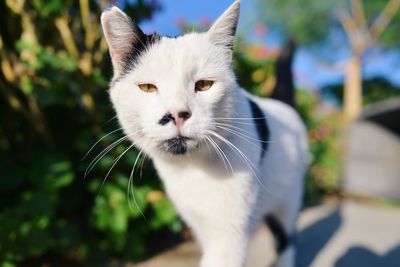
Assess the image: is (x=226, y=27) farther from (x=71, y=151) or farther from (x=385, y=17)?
(x=385, y=17)

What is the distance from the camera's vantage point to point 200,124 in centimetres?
105

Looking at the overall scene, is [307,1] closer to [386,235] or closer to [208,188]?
[386,235]

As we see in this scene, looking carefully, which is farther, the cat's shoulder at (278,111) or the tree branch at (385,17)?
the tree branch at (385,17)

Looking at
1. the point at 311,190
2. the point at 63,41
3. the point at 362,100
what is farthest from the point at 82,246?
the point at 362,100

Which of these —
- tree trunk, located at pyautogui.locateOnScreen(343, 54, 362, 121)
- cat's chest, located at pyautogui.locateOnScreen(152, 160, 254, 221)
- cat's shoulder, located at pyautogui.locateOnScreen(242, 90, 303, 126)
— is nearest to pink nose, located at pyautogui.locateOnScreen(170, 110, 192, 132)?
cat's chest, located at pyautogui.locateOnScreen(152, 160, 254, 221)

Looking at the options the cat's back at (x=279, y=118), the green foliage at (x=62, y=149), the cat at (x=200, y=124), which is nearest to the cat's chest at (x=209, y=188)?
the cat at (x=200, y=124)

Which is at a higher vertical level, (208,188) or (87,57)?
(87,57)

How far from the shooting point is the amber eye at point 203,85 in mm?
1140

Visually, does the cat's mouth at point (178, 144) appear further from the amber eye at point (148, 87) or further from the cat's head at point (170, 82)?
the amber eye at point (148, 87)

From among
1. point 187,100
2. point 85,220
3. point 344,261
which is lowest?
point 344,261

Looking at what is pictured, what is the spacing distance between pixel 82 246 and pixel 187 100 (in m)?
1.52

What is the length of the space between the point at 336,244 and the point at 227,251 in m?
1.28

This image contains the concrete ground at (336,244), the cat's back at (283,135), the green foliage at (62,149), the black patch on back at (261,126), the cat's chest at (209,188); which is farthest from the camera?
the concrete ground at (336,244)

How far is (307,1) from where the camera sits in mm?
8672
